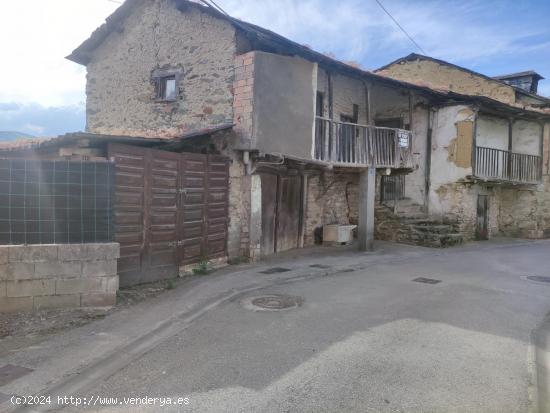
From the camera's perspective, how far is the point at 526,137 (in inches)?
768

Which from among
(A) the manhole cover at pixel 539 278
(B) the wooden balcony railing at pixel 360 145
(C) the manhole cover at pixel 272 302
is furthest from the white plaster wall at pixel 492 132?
(C) the manhole cover at pixel 272 302

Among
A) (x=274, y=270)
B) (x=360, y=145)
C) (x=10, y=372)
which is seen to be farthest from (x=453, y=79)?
(x=10, y=372)

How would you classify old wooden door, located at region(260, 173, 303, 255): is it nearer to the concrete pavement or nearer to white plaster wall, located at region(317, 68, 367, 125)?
white plaster wall, located at region(317, 68, 367, 125)

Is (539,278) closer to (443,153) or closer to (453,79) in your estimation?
(443,153)

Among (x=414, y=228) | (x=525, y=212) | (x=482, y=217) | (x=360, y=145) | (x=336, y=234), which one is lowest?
(x=336, y=234)

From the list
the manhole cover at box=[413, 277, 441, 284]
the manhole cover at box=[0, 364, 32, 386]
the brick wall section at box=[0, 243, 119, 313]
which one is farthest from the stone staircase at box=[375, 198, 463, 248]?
the manhole cover at box=[0, 364, 32, 386]

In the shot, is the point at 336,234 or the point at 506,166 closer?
the point at 336,234

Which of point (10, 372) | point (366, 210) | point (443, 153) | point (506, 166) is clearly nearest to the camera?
point (10, 372)

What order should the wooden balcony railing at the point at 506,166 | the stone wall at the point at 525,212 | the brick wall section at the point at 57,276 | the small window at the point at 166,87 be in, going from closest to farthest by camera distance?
1. the brick wall section at the point at 57,276
2. the small window at the point at 166,87
3. the wooden balcony railing at the point at 506,166
4. the stone wall at the point at 525,212

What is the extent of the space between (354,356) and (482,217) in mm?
15780

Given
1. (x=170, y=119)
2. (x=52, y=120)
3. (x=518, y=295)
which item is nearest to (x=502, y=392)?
(x=518, y=295)

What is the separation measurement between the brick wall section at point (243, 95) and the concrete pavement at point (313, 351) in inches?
136

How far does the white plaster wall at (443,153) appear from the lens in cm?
1617

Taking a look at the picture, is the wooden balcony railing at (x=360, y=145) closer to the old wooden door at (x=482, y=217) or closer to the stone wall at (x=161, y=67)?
the stone wall at (x=161, y=67)
